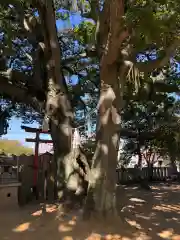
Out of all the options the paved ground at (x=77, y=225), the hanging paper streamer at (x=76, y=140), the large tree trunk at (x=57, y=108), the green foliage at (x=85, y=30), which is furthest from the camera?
the green foliage at (x=85, y=30)

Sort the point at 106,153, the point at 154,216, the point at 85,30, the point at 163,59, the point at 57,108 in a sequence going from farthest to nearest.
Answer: the point at 85,30 → the point at 57,108 → the point at 154,216 → the point at 163,59 → the point at 106,153

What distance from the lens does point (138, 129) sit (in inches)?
763

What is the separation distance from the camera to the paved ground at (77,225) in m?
7.08

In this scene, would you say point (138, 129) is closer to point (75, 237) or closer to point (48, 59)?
point (48, 59)

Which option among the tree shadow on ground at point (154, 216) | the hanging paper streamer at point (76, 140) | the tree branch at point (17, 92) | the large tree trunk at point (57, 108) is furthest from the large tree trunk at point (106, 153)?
the tree branch at point (17, 92)

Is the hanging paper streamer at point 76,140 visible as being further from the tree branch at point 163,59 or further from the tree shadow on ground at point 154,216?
the tree branch at point 163,59

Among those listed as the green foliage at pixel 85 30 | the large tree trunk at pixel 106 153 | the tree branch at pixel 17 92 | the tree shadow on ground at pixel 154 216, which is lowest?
the tree shadow on ground at pixel 154 216

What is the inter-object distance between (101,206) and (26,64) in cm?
849

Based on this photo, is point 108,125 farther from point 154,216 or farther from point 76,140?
point 154,216

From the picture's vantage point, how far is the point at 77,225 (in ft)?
24.9

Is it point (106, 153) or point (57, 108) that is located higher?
point (57, 108)

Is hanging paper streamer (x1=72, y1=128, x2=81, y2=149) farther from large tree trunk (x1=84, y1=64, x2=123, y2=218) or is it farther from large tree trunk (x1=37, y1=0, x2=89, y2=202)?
large tree trunk (x1=84, y1=64, x2=123, y2=218)

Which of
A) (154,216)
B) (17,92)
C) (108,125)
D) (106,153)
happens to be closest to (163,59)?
(108,125)

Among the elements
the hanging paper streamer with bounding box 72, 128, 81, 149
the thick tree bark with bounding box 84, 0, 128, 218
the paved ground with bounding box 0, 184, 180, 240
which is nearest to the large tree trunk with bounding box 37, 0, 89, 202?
the hanging paper streamer with bounding box 72, 128, 81, 149
